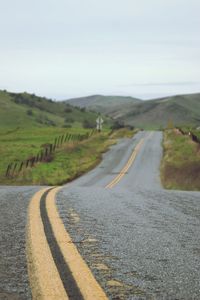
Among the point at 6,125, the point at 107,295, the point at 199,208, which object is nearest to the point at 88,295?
the point at 107,295

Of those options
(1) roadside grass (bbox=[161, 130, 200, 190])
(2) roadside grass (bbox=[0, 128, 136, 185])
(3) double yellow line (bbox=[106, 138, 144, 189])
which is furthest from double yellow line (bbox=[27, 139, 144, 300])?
(2) roadside grass (bbox=[0, 128, 136, 185])

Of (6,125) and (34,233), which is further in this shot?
(6,125)

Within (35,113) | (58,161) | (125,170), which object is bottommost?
(125,170)

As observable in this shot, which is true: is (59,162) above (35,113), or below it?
below

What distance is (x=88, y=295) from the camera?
2838mm

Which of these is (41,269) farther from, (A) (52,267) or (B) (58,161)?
(B) (58,161)

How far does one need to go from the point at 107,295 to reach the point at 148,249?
1479mm

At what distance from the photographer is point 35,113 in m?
137

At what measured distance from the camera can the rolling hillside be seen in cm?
11979

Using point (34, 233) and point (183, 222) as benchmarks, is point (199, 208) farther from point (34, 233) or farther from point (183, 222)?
point (34, 233)

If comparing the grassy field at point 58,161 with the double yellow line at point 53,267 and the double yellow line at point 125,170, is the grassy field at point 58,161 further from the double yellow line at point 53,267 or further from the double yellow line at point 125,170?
the double yellow line at point 53,267

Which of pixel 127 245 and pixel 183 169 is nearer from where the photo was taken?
pixel 127 245

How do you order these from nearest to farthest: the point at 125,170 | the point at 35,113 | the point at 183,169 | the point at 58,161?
the point at 183,169 → the point at 125,170 → the point at 58,161 → the point at 35,113

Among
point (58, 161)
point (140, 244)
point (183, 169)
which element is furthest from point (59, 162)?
point (140, 244)
